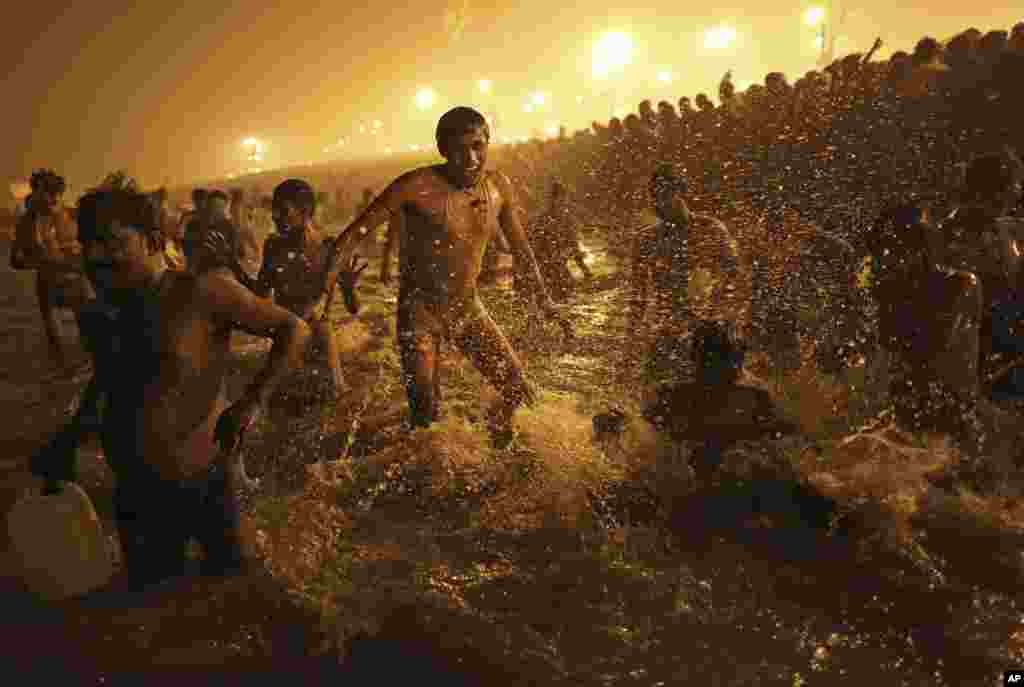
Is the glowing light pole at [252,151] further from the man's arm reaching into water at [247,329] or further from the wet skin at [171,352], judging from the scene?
the man's arm reaching into water at [247,329]

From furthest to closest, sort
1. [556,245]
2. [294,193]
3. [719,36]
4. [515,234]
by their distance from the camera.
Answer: [719,36], [556,245], [294,193], [515,234]

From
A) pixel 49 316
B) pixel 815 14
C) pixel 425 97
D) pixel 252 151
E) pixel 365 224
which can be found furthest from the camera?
pixel 425 97

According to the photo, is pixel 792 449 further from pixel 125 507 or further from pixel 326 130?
pixel 326 130

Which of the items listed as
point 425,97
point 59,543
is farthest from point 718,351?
point 425,97

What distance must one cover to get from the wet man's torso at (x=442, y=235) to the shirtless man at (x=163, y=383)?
1.66m

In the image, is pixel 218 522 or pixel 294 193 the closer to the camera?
pixel 218 522

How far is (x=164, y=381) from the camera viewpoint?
215 centimetres

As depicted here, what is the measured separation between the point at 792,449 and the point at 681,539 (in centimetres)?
127

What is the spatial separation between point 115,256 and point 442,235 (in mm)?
1963

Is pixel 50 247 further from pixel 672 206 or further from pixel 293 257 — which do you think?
pixel 672 206

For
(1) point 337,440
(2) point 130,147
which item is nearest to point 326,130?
(2) point 130,147

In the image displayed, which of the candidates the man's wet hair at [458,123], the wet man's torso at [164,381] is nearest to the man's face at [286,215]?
the man's wet hair at [458,123]

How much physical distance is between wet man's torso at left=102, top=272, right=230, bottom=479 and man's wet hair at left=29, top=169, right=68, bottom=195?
551 centimetres

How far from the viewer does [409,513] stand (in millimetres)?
3666
